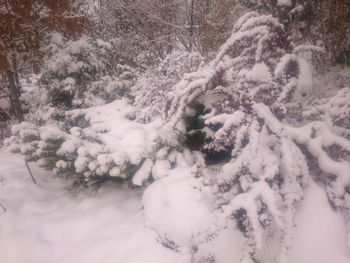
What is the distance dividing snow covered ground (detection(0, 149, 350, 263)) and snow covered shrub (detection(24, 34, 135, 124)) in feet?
5.82

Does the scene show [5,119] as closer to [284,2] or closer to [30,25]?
[30,25]

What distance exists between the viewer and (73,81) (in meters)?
6.49

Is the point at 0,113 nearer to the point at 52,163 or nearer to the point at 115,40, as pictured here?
the point at 115,40

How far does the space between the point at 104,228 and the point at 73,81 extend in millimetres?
3487

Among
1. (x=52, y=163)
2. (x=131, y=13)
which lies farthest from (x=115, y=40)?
(x=52, y=163)

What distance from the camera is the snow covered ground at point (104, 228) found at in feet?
9.36

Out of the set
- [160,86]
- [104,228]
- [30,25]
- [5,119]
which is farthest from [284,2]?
[5,119]

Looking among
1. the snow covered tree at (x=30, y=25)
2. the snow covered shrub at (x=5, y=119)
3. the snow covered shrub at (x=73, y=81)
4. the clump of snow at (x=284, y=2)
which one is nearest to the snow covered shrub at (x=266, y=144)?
the clump of snow at (x=284, y=2)

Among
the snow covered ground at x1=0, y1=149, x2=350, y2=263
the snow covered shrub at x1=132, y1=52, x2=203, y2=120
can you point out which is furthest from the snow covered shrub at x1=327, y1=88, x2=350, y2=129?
the snow covered shrub at x1=132, y1=52, x2=203, y2=120

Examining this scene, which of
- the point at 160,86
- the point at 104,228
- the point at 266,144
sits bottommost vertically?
the point at 104,228

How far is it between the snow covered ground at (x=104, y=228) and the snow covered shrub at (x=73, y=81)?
177cm

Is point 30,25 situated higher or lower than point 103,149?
higher

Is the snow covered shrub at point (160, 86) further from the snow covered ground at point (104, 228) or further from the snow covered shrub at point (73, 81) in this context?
the snow covered ground at point (104, 228)

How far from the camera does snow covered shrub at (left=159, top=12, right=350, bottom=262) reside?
2.83 meters
